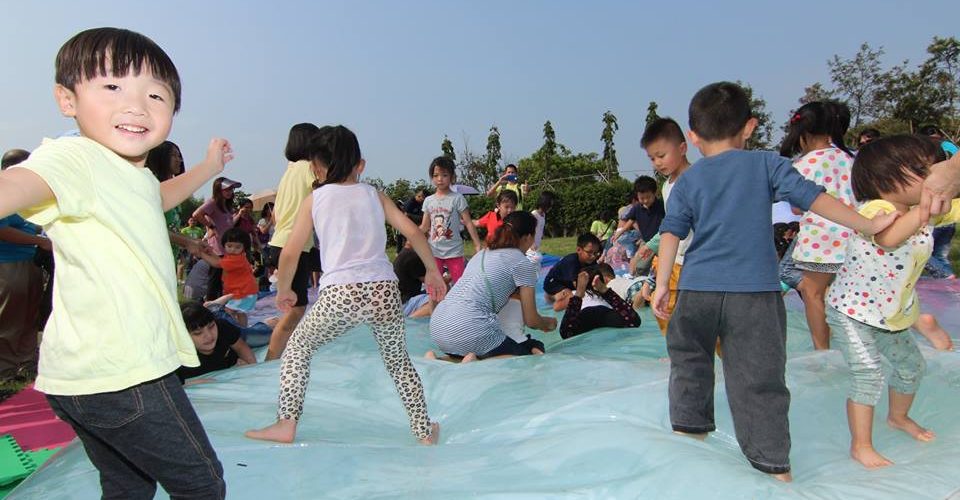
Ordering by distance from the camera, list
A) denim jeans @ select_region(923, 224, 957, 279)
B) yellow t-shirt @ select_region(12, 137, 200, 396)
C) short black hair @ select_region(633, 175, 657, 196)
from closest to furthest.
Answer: yellow t-shirt @ select_region(12, 137, 200, 396) → denim jeans @ select_region(923, 224, 957, 279) → short black hair @ select_region(633, 175, 657, 196)

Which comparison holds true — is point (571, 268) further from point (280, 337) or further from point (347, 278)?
point (347, 278)

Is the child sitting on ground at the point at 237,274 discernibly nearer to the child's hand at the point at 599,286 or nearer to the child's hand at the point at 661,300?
the child's hand at the point at 599,286

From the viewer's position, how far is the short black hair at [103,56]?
157 centimetres

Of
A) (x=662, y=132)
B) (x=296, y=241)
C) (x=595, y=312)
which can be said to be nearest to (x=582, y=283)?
(x=595, y=312)

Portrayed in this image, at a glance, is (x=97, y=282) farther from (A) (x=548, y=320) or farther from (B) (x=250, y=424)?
(A) (x=548, y=320)

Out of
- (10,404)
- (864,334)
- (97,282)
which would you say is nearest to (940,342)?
(864,334)

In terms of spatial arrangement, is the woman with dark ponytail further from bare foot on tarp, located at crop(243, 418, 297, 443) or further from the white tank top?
bare foot on tarp, located at crop(243, 418, 297, 443)

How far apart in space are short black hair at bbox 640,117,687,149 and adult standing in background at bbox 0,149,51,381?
3.51 meters

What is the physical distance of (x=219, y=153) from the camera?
2.24 m

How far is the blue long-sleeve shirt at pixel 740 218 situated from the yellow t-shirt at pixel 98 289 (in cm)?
166

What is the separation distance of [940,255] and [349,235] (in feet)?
18.9

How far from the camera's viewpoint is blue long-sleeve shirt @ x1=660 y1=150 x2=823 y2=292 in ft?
7.65

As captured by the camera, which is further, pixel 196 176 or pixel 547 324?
pixel 547 324

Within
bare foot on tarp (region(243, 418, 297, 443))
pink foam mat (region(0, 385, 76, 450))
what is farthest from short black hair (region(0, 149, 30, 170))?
bare foot on tarp (region(243, 418, 297, 443))
